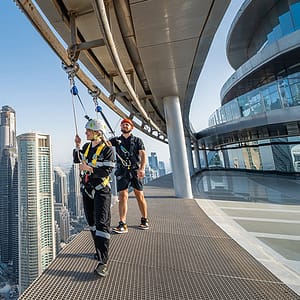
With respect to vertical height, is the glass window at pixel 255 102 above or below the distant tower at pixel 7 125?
below

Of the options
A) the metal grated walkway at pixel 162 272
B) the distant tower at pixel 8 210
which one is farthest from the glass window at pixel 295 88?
the distant tower at pixel 8 210

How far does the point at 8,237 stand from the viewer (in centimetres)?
1608

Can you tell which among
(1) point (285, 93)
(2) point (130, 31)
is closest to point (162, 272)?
(2) point (130, 31)

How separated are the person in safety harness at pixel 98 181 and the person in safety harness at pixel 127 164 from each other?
2.50 feet

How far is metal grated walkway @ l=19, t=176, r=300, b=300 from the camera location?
1282 millimetres

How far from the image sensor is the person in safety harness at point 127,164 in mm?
2449

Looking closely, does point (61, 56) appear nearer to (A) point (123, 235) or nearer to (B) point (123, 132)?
(B) point (123, 132)

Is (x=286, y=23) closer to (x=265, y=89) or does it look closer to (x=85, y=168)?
(x=265, y=89)

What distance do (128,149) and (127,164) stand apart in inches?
8.4

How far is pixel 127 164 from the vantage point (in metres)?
2.44

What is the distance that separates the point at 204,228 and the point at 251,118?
8.74 metres

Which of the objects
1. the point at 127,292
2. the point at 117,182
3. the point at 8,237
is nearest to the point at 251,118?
the point at 117,182

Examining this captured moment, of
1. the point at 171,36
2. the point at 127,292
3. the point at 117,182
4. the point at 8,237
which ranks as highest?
the point at 171,36

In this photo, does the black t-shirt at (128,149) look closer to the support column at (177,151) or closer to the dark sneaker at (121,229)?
the dark sneaker at (121,229)
